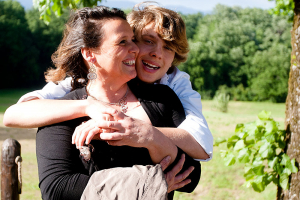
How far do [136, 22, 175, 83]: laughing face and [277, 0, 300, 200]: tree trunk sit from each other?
191 centimetres

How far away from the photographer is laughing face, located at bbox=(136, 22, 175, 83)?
2256 millimetres

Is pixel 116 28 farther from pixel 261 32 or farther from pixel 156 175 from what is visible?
pixel 261 32

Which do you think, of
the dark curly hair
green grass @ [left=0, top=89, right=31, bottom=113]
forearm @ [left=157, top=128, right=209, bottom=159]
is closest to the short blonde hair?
the dark curly hair

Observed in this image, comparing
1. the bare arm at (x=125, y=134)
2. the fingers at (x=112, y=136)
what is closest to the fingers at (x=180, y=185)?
the bare arm at (x=125, y=134)

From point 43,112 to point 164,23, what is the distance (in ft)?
3.70

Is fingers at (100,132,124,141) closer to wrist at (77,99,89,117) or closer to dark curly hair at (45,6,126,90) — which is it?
wrist at (77,99,89,117)

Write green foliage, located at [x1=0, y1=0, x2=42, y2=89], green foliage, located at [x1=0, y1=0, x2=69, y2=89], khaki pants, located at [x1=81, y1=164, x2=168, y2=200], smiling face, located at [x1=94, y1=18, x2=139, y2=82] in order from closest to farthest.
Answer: khaki pants, located at [x1=81, y1=164, x2=168, y2=200] < smiling face, located at [x1=94, y1=18, x2=139, y2=82] < green foliage, located at [x1=0, y1=0, x2=42, y2=89] < green foliage, located at [x1=0, y1=0, x2=69, y2=89]

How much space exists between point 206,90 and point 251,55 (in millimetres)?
9573

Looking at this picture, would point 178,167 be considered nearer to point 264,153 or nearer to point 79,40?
point 79,40

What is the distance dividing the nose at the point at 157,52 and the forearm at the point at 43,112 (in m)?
0.69

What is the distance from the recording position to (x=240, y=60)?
4953cm

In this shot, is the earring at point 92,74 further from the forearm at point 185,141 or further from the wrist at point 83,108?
the forearm at point 185,141

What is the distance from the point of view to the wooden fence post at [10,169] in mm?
2982

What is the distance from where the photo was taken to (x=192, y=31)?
58062 mm
